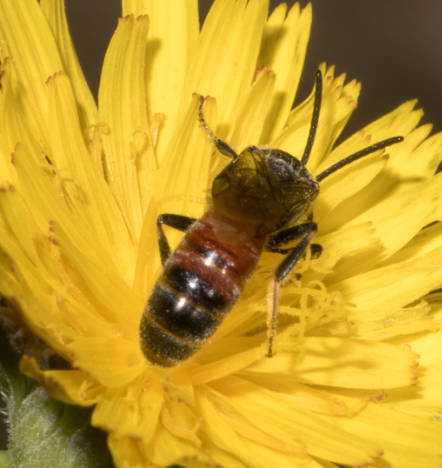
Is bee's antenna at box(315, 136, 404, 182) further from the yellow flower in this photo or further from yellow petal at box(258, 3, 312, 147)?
yellow petal at box(258, 3, 312, 147)

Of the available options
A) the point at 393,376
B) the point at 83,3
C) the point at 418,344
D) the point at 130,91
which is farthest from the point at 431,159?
the point at 83,3

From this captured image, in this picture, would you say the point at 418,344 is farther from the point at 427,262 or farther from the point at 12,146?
the point at 12,146

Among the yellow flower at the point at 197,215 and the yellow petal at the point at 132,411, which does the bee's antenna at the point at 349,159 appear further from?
the yellow petal at the point at 132,411

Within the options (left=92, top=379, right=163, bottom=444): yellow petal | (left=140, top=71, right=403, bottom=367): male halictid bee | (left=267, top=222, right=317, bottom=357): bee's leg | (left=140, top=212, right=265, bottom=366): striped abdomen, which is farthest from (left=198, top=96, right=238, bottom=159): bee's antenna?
(left=92, top=379, right=163, bottom=444): yellow petal

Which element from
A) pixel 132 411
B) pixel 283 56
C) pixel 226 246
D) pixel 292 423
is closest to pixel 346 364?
pixel 292 423

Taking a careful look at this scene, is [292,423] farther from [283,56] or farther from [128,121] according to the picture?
[283,56]

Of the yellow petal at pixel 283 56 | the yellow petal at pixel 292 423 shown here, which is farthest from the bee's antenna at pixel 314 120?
the yellow petal at pixel 292 423

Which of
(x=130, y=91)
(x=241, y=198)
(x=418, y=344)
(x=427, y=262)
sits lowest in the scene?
(x=418, y=344)
